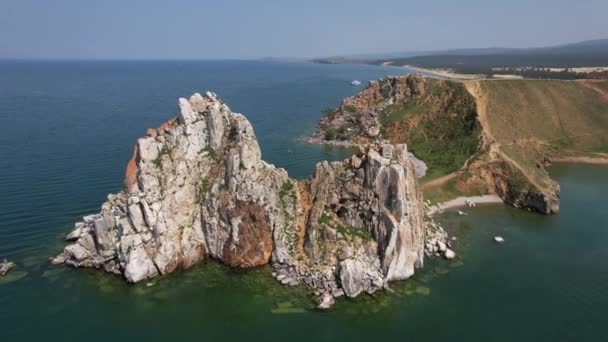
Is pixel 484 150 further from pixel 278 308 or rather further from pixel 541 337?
pixel 278 308

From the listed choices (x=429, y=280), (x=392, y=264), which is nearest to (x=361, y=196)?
(x=392, y=264)

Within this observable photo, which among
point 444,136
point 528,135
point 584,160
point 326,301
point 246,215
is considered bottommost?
point 326,301

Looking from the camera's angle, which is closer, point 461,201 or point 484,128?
point 461,201

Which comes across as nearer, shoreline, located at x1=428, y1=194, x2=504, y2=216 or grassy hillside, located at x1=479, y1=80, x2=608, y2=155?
shoreline, located at x1=428, y1=194, x2=504, y2=216

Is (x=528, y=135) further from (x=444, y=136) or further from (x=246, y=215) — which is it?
(x=246, y=215)

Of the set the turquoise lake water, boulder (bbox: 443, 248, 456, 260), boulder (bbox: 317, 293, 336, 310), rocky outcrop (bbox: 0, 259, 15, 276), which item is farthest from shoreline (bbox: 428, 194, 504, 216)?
rocky outcrop (bbox: 0, 259, 15, 276)

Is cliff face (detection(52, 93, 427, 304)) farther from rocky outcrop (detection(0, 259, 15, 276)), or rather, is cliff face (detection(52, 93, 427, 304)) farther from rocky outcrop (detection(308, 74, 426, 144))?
rocky outcrop (detection(308, 74, 426, 144))

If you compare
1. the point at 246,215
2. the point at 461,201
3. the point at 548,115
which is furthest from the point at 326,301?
the point at 548,115
